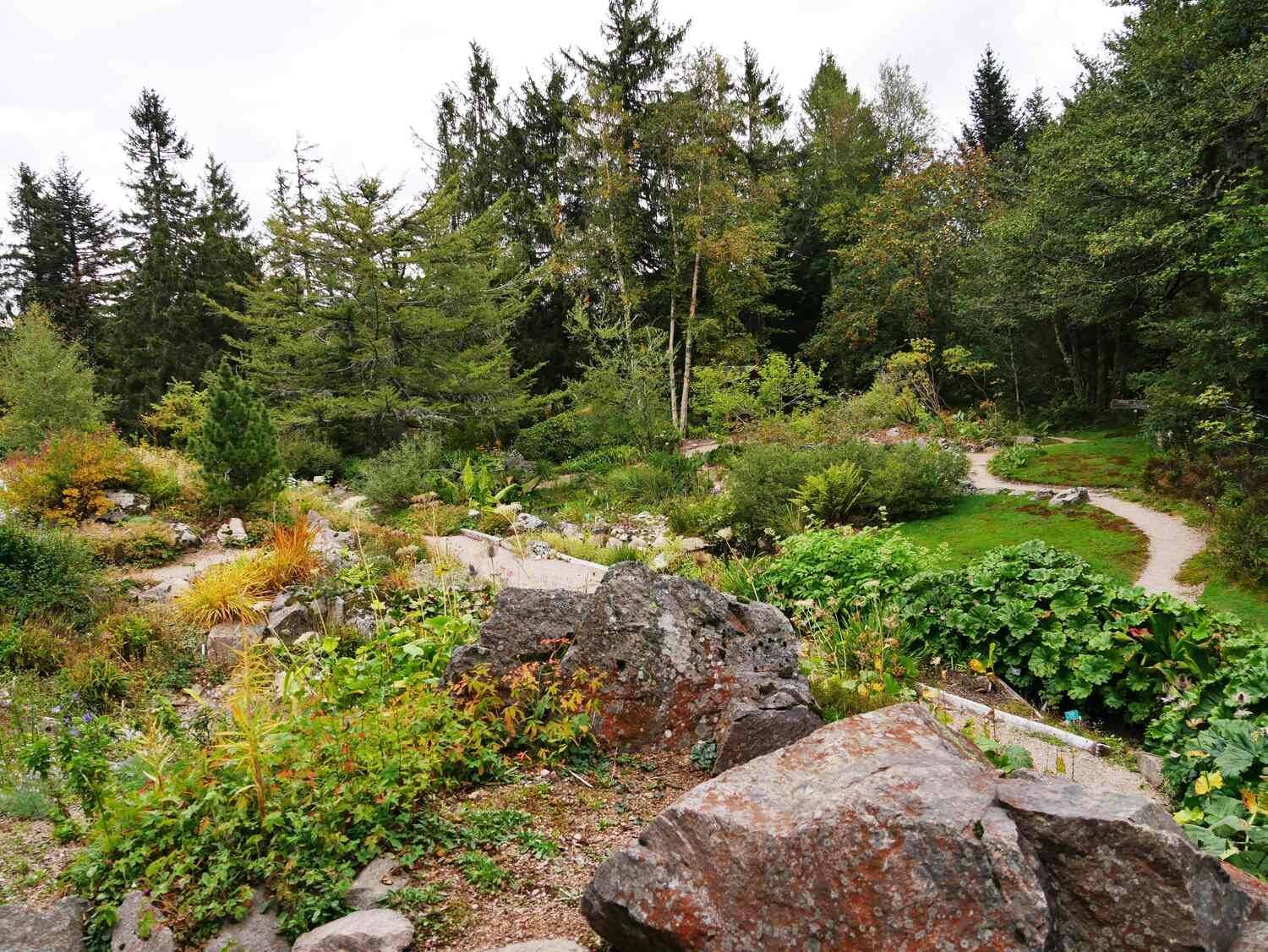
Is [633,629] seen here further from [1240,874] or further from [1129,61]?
[1129,61]

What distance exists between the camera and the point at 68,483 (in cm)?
962

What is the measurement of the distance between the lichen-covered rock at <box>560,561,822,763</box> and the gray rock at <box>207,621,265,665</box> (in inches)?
147

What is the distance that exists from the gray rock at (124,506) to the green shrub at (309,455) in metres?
5.74

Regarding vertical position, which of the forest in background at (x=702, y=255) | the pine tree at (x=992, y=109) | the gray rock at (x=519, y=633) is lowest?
the gray rock at (x=519, y=633)

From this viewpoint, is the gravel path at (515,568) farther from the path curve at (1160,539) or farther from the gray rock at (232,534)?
the path curve at (1160,539)

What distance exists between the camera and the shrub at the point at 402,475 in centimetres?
1287

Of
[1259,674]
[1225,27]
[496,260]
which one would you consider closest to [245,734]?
[1259,674]

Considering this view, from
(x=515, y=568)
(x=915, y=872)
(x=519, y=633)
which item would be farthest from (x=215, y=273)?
(x=915, y=872)

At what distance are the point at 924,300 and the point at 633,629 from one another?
21366 mm

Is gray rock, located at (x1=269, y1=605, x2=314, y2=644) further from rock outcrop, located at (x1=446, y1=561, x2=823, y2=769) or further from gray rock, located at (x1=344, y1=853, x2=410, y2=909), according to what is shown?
gray rock, located at (x1=344, y1=853, x2=410, y2=909)

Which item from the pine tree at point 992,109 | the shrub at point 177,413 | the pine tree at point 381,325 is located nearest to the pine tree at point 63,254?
the shrub at point 177,413

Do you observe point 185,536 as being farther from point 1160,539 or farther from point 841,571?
point 1160,539

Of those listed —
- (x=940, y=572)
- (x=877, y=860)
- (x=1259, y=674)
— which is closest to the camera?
(x=877, y=860)

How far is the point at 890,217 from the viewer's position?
72.7ft
